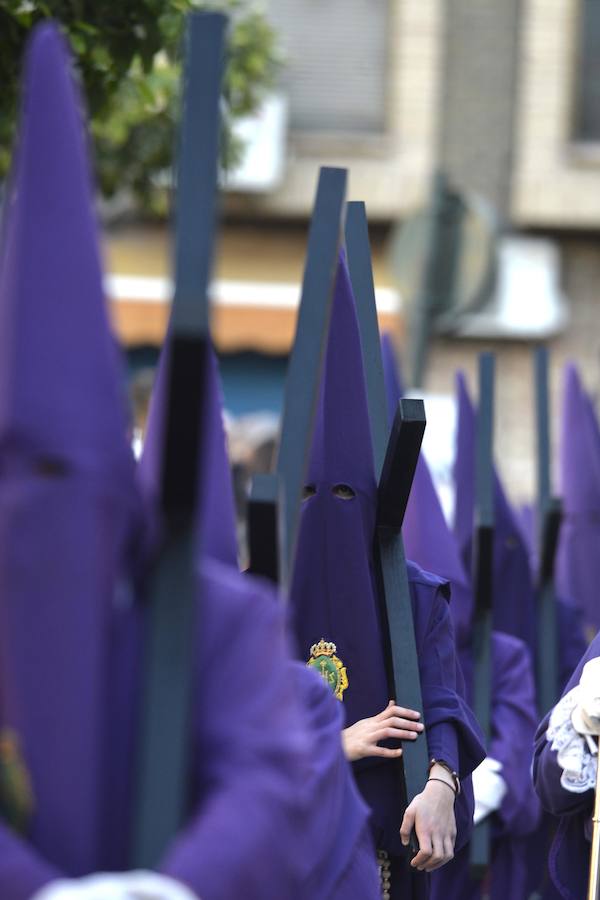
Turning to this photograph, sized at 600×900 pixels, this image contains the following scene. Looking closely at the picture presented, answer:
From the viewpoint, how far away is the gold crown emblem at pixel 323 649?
436 centimetres

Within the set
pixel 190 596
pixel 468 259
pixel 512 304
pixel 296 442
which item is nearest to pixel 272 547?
pixel 296 442

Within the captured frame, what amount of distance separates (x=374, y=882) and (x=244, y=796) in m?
0.95

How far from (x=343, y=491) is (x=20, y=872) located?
194cm

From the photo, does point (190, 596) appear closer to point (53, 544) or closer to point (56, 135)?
point (53, 544)

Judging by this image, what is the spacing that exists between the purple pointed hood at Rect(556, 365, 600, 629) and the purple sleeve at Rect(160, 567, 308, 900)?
5.15 meters

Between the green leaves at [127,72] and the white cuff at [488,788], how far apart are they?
2342 millimetres

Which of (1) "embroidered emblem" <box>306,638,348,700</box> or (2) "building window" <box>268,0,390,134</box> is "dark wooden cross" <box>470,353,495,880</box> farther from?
(2) "building window" <box>268,0,390,134</box>

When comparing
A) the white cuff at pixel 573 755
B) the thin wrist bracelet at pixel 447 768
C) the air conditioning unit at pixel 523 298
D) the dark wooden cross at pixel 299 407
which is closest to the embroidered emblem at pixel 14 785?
the dark wooden cross at pixel 299 407

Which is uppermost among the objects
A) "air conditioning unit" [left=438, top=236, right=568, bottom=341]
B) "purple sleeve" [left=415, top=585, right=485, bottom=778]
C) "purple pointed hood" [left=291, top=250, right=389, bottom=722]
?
"purple pointed hood" [left=291, top=250, right=389, bottom=722]

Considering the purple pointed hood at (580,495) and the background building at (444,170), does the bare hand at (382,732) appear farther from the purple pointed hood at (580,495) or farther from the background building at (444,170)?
the background building at (444,170)

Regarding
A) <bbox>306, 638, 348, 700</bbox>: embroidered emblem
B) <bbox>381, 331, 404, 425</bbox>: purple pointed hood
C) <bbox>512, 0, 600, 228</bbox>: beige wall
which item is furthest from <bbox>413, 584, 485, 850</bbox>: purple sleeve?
<bbox>512, 0, 600, 228</bbox>: beige wall

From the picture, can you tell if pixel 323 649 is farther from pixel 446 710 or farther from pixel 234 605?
pixel 234 605

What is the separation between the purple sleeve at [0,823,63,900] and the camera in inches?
97.0

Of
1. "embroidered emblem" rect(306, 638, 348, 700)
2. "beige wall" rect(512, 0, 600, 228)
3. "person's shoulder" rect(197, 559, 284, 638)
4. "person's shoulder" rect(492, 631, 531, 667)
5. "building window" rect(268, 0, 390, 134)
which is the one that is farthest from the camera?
"building window" rect(268, 0, 390, 134)
